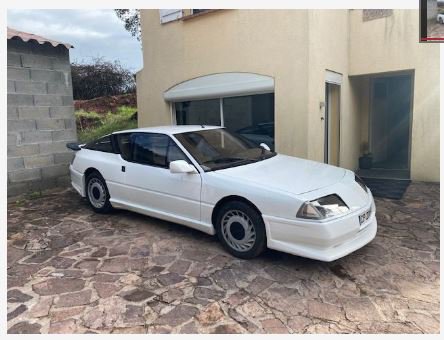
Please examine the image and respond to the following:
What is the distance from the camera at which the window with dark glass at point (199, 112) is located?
823 centimetres

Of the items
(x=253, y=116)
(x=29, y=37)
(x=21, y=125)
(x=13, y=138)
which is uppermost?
(x=29, y=37)

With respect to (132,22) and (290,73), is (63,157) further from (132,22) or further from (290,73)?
(132,22)

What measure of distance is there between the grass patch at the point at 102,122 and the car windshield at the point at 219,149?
8.65 m

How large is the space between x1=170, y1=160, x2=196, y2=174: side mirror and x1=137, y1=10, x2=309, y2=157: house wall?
3092mm

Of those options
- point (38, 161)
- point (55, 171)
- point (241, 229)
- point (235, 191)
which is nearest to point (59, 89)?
point (38, 161)

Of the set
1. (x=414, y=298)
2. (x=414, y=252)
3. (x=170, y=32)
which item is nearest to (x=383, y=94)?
(x=170, y=32)

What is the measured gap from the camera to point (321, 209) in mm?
3609

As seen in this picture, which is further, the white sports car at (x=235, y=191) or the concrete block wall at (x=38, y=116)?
the concrete block wall at (x=38, y=116)

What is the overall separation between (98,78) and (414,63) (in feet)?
41.4

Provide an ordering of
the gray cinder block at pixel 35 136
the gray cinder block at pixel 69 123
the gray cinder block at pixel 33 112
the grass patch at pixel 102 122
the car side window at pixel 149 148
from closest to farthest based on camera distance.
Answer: the car side window at pixel 149 148, the gray cinder block at pixel 33 112, the gray cinder block at pixel 35 136, the gray cinder block at pixel 69 123, the grass patch at pixel 102 122

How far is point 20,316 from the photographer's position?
3.19 m

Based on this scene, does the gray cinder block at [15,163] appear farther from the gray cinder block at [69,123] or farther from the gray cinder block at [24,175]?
the gray cinder block at [69,123]

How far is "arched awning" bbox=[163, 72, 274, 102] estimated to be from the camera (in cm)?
720

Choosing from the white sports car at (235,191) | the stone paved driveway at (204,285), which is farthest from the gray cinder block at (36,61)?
the stone paved driveway at (204,285)
